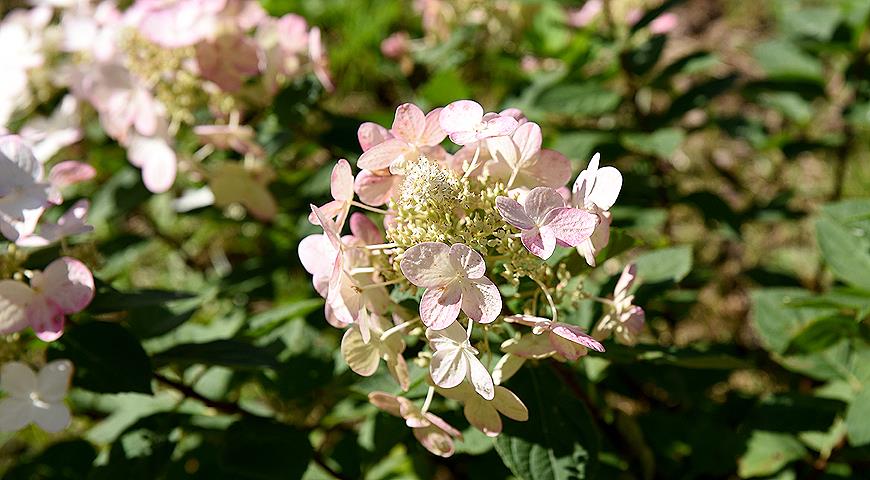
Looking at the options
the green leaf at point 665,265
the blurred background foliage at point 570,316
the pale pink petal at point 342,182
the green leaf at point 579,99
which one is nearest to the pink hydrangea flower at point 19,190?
the blurred background foliage at point 570,316

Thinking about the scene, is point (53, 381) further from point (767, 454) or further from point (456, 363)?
point (767, 454)

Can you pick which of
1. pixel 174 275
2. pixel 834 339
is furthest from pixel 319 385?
pixel 174 275

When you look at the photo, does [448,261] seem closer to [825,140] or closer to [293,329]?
[293,329]

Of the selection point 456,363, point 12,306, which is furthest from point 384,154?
point 12,306

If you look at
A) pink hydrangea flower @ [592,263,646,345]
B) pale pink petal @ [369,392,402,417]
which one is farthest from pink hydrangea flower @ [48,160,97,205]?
pink hydrangea flower @ [592,263,646,345]

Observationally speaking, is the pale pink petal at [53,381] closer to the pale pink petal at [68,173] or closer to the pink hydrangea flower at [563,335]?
the pale pink petal at [68,173]

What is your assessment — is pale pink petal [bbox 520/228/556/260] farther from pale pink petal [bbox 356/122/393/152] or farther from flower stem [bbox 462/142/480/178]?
pale pink petal [bbox 356/122/393/152]
